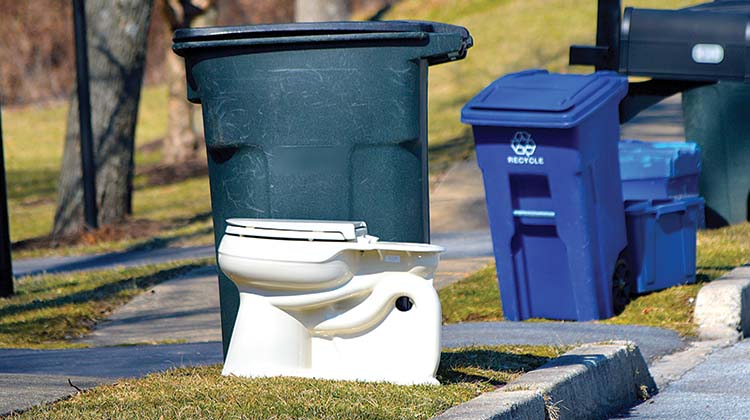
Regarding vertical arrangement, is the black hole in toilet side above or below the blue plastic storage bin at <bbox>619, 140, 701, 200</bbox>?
above

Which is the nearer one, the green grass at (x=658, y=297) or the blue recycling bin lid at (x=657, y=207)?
the green grass at (x=658, y=297)

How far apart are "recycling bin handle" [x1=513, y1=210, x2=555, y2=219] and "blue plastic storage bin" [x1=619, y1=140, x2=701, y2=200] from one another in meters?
1.71

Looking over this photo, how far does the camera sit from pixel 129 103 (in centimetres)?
1437

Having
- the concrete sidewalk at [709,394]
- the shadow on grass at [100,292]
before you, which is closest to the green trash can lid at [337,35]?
the concrete sidewalk at [709,394]

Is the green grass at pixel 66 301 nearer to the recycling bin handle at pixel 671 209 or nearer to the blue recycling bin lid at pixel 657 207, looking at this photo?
the blue recycling bin lid at pixel 657 207

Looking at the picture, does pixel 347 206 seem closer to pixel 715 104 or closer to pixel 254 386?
pixel 254 386

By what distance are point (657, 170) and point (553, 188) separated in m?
1.90

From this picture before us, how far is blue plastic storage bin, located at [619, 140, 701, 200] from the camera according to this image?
330 inches

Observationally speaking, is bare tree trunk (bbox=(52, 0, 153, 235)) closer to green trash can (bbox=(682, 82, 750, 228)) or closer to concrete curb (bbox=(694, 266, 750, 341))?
green trash can (bbox=(682, 82, 750, 228))

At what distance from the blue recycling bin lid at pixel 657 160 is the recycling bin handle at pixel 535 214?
A: 176 cm

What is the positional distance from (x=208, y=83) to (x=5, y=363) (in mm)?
2094

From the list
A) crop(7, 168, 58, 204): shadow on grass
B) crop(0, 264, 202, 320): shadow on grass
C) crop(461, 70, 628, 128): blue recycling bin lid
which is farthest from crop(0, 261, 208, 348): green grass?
crop(7, 168, 58, 204): shadow on grass

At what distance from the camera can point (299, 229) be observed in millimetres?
4445

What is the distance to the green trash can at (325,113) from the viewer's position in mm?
4594
